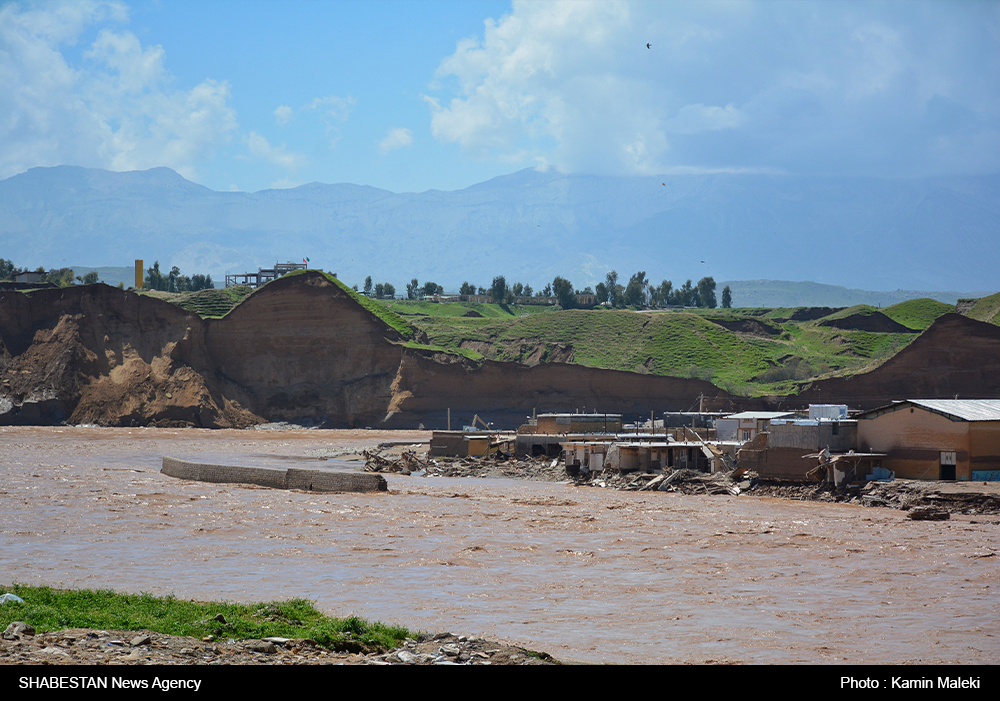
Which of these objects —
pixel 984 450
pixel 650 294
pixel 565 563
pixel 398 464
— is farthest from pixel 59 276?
pixel 565 563

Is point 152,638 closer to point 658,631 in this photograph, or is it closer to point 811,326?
point 658,631

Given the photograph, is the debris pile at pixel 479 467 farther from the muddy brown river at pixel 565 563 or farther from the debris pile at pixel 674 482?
the muddy brown river at pixel 565 563

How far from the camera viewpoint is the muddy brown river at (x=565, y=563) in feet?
46.5

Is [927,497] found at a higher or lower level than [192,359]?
lower

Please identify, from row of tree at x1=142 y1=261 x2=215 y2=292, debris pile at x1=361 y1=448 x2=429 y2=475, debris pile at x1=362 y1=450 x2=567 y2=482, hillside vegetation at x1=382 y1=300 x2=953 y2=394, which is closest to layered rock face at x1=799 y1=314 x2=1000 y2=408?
hillside vegetation at x1=382 y1=300 x2=953 y2=394

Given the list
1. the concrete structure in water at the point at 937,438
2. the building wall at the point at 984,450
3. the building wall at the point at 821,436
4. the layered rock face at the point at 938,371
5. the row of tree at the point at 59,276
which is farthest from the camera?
the row of tree at the point at 59,276

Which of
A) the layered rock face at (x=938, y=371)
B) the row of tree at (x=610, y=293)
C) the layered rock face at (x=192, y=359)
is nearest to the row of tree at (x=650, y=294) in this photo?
the row of tree at (x=610, y=293)

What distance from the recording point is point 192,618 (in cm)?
1258

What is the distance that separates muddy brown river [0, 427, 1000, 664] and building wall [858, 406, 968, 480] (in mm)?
4678

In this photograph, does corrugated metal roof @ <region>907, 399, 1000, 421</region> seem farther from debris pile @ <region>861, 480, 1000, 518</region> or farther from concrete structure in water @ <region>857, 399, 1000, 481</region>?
debris pile @ <region>861, 480, 1000, 518</region>

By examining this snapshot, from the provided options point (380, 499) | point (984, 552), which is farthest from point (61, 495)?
point (984, 552)

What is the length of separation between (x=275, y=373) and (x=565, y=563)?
74212mm

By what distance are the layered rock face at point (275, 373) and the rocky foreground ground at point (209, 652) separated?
68016mm

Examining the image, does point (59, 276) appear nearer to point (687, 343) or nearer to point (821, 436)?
point (687, 343)
